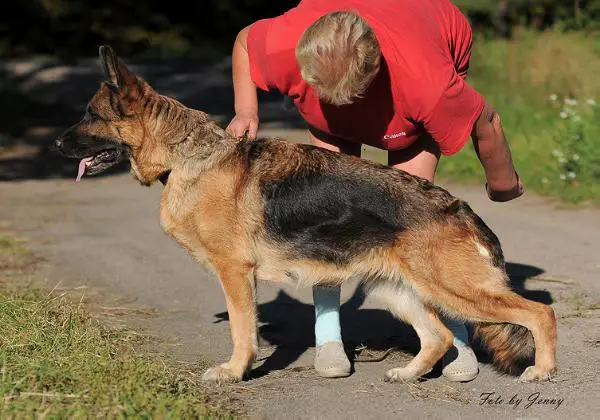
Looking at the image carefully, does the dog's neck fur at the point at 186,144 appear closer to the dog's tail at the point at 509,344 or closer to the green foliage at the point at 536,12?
the dog's tail at the point at 509,344

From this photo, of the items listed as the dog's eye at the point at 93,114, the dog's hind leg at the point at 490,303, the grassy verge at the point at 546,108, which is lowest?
the grassy verge at the point at 546,108

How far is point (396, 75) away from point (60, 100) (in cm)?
1401

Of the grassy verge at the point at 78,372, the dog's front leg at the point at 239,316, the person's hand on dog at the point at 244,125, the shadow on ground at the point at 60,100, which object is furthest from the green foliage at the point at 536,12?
the dog's front leg at the point at 239,316

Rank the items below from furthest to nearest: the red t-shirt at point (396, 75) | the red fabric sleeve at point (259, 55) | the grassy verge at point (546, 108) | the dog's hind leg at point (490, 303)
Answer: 1. the grassy verge at point (546, 108)
2. the red fabric sleeve at point (259, 55)
3. the red t-shirt at point (396, 75)
4. the dog's hind leg at point (490, 303)

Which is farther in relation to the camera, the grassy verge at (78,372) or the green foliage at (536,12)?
the green foliage at (536,12)

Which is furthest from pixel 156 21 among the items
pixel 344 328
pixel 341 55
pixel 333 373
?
pixel 341 55

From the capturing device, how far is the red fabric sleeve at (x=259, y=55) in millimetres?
5625

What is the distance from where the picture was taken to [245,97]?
5770 mm

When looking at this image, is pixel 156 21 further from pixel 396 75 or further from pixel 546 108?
pixel 396 75

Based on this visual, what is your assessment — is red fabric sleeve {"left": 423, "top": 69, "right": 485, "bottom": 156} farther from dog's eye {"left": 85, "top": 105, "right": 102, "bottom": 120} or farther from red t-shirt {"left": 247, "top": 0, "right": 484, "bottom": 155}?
dog's eye {"left": 85, "top": 105, "right": 102, "bottom": 120}

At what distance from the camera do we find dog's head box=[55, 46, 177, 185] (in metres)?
5.52

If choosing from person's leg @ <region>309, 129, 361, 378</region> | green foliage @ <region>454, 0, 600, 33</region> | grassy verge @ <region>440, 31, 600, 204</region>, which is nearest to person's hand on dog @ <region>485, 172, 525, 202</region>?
person's leg @ <region>309, 129, 361, 378</region>

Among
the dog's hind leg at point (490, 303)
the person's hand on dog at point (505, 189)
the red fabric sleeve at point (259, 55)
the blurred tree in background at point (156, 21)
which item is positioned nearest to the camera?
the dog's hind leg at point (490, 303)

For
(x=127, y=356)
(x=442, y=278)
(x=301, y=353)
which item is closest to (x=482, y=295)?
(x=442, y=278)
